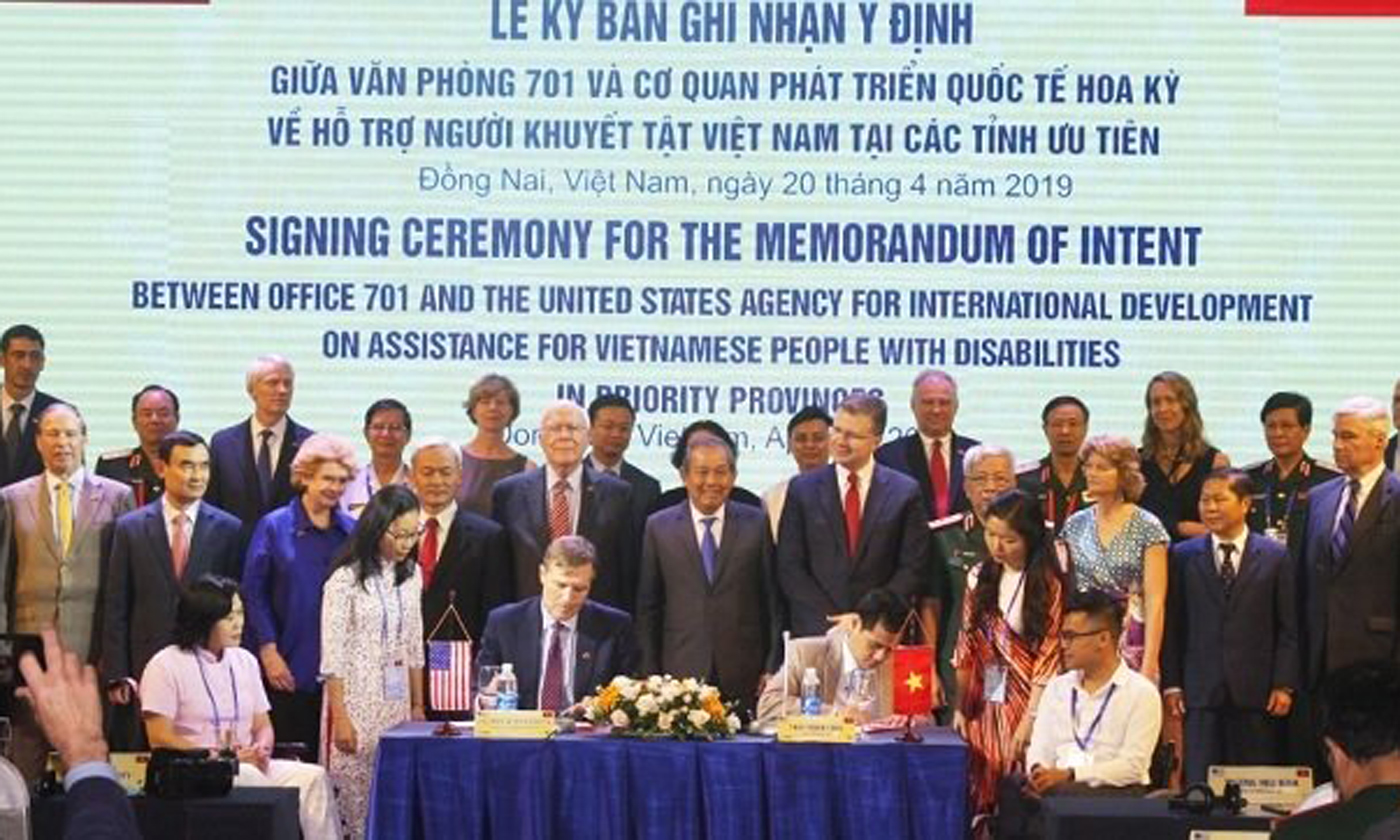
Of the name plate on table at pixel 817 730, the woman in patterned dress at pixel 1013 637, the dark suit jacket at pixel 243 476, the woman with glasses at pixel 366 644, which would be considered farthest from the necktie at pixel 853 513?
the dark suit jacket at pixel 243 476

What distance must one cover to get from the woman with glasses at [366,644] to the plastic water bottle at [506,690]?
522mm

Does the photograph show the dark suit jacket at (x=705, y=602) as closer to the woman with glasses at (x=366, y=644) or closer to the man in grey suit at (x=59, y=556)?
the woman with glasses at (x=366, y=644)

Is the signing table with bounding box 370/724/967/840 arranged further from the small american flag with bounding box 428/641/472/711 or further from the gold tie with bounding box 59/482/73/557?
the gold tie with bounding box 59/482/73/557

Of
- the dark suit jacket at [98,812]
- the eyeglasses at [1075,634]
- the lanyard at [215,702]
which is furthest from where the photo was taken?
the lanyard at [215,702]

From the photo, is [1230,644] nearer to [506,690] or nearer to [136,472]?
[506,690]

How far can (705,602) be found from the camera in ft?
29.4

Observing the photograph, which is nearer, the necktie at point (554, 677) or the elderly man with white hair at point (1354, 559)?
the necktie at point (554, 677)

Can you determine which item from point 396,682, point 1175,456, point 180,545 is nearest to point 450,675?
point 396,682

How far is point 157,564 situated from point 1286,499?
3.91 meters

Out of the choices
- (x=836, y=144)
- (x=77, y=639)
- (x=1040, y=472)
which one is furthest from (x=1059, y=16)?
(x=77, y=639)

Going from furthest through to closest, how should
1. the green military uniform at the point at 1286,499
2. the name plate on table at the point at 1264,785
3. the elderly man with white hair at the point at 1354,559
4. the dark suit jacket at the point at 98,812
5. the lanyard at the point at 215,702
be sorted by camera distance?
1. the green military uniform at the point at 1286,499
2. the elderly man with white hair at the point at 1354,559
3. the lanyard at the point at 215,702
4. the name plate on table at the point at 1264,785
5. the dark suit jacket at the point at 98,812

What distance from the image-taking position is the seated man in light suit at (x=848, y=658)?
8164mm

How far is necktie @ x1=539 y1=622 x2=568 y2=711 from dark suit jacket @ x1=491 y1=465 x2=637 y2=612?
810 millimetres

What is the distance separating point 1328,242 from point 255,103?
13.5 feet
